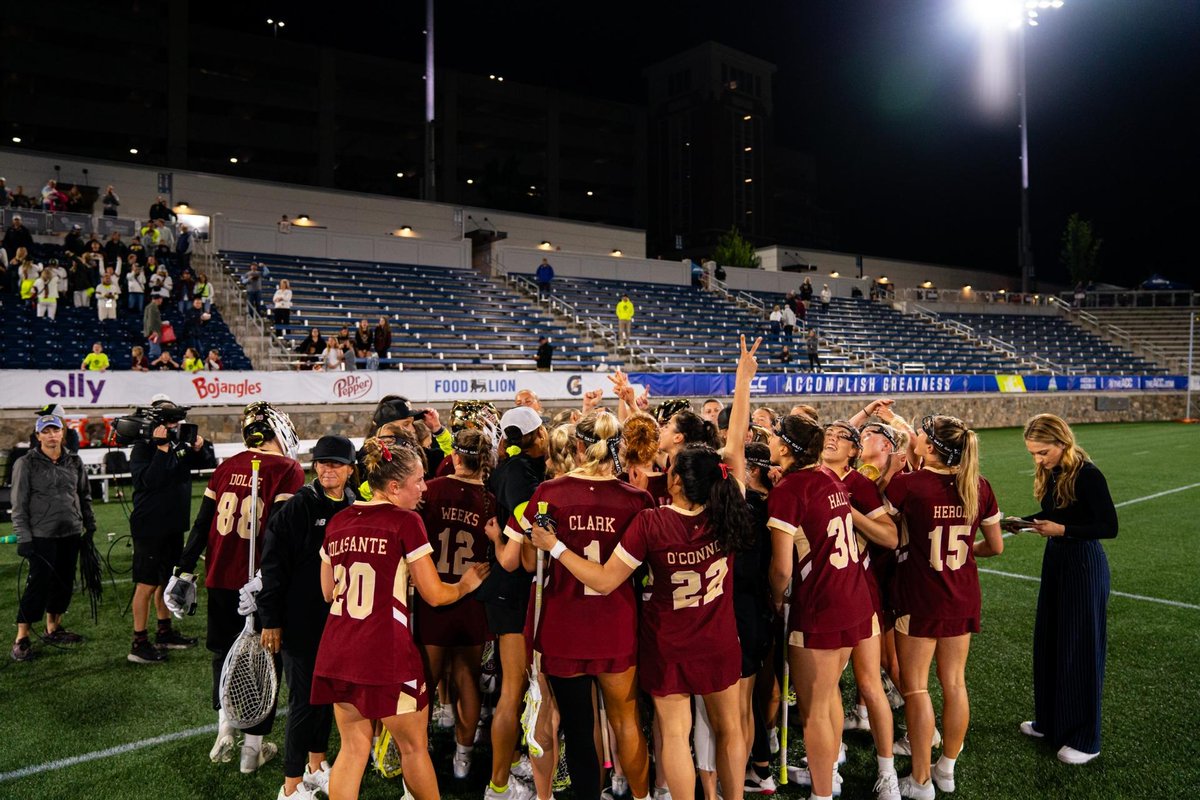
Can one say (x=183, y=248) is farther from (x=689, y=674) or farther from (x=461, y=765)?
(x=689, y=674)

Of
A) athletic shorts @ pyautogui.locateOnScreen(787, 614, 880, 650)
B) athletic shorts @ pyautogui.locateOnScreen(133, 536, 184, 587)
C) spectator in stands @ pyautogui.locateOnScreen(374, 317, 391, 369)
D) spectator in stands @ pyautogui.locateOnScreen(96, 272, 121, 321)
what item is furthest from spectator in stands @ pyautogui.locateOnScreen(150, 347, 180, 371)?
athletic shorts @ pyautogui.locateOnScreen(787, 614, 880, 650)

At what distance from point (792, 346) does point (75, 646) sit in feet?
85.3

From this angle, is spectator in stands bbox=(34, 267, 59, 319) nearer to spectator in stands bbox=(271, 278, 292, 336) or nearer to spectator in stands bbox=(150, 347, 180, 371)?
spectator in stands bbox=(150, 347, 180, 371)

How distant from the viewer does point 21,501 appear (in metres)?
5.68

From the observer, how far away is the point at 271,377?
15.7 m

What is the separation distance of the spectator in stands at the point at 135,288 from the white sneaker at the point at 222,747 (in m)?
16.9

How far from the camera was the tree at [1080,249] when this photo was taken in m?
48.4

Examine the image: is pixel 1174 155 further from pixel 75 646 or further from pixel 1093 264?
pixel 75 646

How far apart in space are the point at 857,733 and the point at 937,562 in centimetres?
147

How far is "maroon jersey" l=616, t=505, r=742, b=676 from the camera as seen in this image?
3109 mm

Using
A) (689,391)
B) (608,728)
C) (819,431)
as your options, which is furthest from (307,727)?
(689,391)

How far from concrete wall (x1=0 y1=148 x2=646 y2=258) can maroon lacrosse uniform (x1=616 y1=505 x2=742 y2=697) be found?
78.8 ft

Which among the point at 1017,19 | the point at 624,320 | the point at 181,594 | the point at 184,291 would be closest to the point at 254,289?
the point at 184,291

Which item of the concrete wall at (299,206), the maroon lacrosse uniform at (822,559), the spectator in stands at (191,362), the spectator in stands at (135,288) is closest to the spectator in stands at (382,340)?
the spectator in stands at (191,362)
